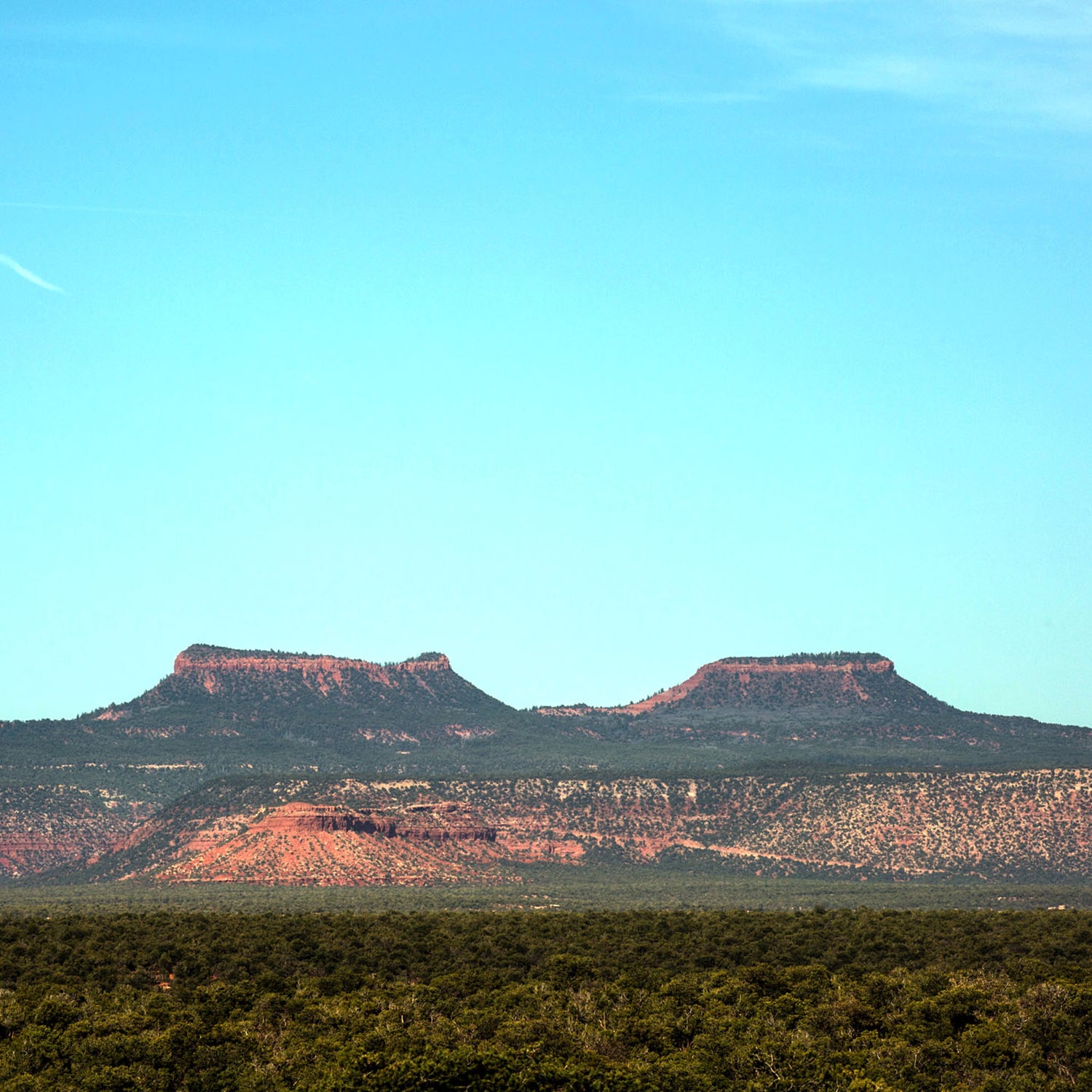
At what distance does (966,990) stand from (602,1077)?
2018 cm

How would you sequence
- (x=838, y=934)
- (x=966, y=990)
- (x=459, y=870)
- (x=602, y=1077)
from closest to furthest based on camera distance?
(x=602, y=1077) → (x=966, y=990) → (x=838, y=934) → (x=459, y=870)

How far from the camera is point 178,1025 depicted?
2793 inches

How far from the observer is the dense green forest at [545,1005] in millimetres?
66375

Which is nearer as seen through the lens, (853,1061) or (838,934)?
(853,1061)

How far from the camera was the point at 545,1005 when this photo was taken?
76938 millimetres

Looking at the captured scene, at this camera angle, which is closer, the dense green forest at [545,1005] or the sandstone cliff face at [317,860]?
the dense green forest at [545,1005]

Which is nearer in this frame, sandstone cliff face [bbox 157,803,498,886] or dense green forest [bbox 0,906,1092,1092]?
dense green forest [bbox 0,906,1092,1092]

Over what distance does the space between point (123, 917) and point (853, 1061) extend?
182 ft

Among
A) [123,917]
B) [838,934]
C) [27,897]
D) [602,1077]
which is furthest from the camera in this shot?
[27,897]

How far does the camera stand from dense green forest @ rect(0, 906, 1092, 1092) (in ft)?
218

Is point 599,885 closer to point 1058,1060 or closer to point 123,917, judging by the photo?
point 123,917

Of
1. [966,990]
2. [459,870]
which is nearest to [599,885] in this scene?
[459,870]

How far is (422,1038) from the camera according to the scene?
6919cm

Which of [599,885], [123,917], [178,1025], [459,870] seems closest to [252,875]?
[459,870]
